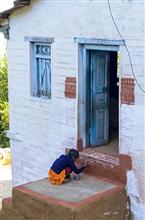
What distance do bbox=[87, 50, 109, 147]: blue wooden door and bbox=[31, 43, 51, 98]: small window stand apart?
110cm

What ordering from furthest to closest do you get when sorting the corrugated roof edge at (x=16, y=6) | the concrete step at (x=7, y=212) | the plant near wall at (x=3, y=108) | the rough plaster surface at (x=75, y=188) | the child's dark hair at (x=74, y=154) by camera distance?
the plant near wall at (x=3, y=108) → the corrugated roof edge at (x=16, y=6) → the concrete step at (x=7, y=212) → the child's dark hair at (x=74, y=154) → the rough plaster surface at (x=75, y=188)

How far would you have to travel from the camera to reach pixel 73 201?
30.2 feet

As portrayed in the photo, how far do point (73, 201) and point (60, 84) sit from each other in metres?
2.71

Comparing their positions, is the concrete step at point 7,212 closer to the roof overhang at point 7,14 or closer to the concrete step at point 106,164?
the concrete step at point 106,164

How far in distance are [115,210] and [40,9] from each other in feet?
14.0

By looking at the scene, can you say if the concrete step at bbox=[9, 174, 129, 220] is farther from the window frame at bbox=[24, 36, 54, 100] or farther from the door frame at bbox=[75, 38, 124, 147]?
the window frame at bbox=[24, 36, 54, 100]

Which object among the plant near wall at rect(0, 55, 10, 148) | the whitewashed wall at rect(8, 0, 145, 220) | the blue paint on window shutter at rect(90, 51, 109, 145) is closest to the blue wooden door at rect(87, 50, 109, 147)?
the blue paint on window shutter at rect(90, 51, 109, 145)

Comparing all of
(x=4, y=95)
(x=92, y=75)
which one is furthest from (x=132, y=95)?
(x=4, y=95)

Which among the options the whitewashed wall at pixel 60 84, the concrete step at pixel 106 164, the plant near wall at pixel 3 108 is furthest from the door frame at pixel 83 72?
the plant near wall at pixel 3 108

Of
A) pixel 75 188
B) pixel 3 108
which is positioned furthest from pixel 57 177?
pixel 3 108

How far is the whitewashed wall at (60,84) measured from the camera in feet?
31.3

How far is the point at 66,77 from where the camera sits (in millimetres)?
10820

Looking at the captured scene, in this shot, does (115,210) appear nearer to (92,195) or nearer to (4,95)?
(92,195)

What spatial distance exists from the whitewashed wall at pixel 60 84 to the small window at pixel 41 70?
16cm
